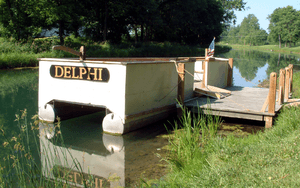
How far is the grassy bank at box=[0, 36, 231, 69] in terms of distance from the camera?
22802mm

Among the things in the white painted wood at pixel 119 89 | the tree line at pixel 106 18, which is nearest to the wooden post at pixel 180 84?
the white painted wood at pixel 119 89

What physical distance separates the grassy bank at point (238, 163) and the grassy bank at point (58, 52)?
20.0 meters

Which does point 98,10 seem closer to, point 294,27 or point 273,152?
point 273,152

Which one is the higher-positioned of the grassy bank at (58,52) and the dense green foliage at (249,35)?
the dense green foliage at (249,35)

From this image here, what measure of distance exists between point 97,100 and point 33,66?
60.3ft

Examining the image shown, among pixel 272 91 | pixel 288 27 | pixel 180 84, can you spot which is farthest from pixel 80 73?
pixel 288 27

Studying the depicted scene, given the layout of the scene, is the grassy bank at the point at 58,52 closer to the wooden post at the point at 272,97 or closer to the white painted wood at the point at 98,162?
the white painted wood at the point at 98,162

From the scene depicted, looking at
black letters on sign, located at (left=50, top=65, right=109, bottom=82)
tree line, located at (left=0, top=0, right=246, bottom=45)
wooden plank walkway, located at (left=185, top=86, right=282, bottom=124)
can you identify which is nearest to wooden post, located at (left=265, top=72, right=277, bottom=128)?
wooden plank walkway, located at (left=185, top=86, right=282, bottom=124)

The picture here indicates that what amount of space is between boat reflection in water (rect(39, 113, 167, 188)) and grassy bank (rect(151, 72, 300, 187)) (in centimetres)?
83

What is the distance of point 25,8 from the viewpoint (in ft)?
96.3

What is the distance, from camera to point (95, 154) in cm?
615

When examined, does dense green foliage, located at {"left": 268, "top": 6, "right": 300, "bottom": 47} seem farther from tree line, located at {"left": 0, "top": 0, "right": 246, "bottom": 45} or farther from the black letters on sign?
the black letters on sign

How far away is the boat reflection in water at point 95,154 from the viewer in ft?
15.5

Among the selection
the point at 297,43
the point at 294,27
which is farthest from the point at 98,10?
the point at 297,43
